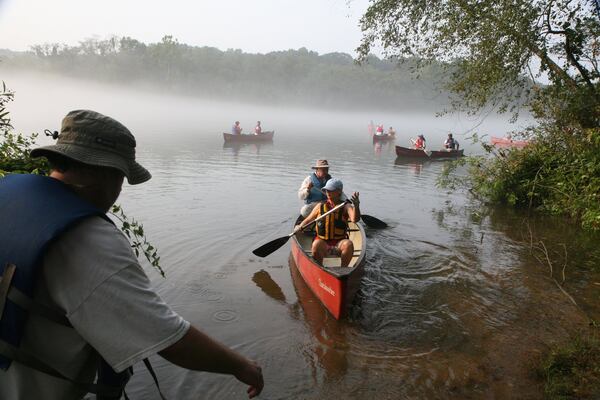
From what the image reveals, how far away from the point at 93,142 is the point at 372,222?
33.9 feet

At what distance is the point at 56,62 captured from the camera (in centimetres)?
9194

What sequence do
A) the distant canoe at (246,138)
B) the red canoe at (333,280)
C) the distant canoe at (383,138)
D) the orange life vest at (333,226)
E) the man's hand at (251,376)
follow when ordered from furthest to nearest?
the distant canoe at (383,138) < the distant canoe at (246,138) < the orange life vest at (333,226) < the red canoe at (333,280) < the man's hand at (251,376)

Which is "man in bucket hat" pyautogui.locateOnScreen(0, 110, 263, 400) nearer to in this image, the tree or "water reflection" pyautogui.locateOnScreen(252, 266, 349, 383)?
"water reflection" pyautogui.locateOnScreen(252, 266, 349, 383)

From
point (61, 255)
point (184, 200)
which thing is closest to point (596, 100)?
point (184, 200)

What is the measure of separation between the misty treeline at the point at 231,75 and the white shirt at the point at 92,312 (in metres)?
83.9

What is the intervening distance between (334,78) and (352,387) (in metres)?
111

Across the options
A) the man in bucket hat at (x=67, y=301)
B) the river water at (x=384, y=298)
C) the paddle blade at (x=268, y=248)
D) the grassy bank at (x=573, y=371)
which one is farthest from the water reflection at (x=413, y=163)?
the man in bucket hat at (x=67, y=301)

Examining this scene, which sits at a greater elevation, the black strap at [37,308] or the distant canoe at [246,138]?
the black strap at [37,308]

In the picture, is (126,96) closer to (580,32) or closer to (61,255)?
(580,32)

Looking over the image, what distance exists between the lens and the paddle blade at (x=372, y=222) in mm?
11500

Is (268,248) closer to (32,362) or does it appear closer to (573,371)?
(573,371)

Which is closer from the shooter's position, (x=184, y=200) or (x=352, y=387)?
(x=352, y=387)

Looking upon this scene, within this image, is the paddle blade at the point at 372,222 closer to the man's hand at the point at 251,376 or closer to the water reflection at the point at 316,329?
the water reflection at the point at 316,329

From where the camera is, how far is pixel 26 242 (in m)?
1.32
